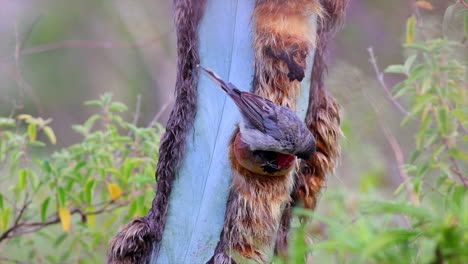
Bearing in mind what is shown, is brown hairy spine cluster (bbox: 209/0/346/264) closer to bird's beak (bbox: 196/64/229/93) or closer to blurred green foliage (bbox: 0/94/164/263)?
bird's beak (bbox: 196/64/229/93)

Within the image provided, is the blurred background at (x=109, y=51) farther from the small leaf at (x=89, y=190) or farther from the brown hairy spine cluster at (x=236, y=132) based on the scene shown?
the brown hairy spine cluster at (x=236, y=132)

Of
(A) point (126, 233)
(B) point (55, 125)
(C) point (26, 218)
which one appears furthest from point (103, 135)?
(B) point (55, 125)

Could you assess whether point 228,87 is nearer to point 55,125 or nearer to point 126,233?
point 126,233

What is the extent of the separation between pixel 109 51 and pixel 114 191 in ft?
10.6

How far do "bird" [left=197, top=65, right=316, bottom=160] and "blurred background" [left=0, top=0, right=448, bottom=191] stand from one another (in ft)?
8.70

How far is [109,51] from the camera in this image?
5.98 metres

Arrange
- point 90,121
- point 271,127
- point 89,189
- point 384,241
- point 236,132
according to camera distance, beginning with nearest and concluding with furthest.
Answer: point 384,241, point 271,127, point 236,132, point 89,189, point 90,121

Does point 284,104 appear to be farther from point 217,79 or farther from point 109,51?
point 109,51

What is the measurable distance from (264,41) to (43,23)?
4.40 metres

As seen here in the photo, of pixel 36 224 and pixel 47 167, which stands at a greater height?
pixel 47 167

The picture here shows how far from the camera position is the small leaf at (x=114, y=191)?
291 centimetres

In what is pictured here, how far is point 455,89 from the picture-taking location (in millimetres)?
2412

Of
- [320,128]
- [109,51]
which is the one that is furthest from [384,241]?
[109,51]

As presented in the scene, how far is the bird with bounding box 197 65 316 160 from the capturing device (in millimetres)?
1604
